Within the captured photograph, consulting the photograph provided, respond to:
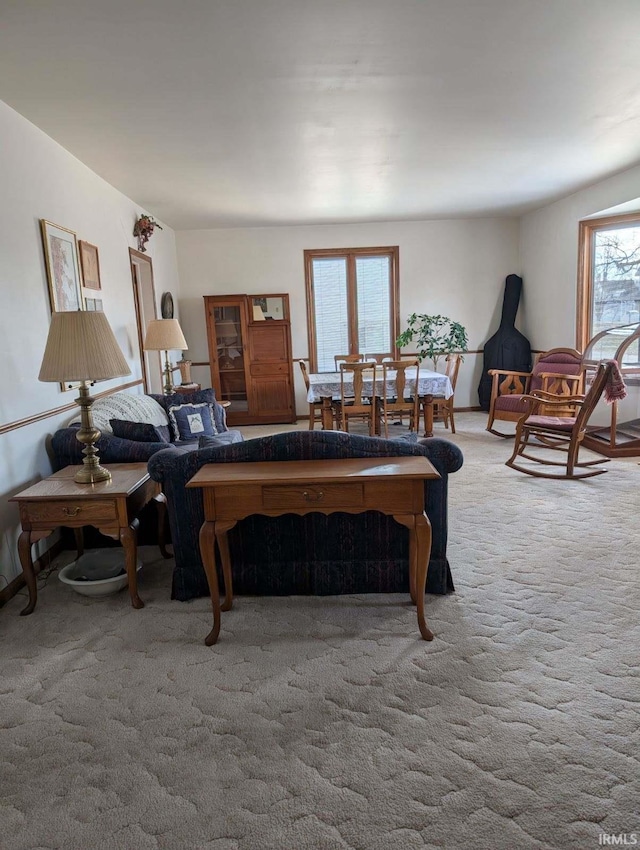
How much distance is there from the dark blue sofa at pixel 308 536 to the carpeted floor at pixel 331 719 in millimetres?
96

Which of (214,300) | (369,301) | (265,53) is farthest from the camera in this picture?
(369,301)

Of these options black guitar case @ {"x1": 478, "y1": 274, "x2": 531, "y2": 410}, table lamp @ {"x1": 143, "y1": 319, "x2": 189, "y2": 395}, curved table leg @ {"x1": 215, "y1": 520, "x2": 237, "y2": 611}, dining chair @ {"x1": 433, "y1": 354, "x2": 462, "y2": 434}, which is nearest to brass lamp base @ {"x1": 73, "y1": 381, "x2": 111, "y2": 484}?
curved table leg @ {"x1": 215, "y1": 520, "x2": 237, "y2": 611}

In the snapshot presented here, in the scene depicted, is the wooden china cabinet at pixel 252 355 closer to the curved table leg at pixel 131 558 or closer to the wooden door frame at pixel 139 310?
the wooden door frame at pixel 139 310

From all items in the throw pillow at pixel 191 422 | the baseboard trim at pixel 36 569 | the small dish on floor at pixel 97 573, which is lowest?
the baseboard trim at pixel 36 569

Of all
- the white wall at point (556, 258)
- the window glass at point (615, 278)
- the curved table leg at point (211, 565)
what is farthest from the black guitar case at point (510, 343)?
the curved table leg at point (211, 565)

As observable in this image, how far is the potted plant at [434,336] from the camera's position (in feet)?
23.5

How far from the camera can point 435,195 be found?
5805 millimetres

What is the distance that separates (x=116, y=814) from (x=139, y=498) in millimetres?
1492

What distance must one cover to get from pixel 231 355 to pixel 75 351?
4.65 m

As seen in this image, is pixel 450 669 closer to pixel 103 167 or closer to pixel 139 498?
pixel 139 498

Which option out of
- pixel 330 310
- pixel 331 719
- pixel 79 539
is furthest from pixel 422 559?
pixel 330 310

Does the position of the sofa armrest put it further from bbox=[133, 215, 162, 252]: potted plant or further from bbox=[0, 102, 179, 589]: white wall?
bbox=[133, 215, 162, 252]: potted plant

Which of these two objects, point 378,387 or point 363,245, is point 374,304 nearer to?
point 363,245

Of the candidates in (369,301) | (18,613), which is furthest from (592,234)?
(18,613)
